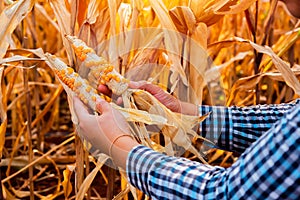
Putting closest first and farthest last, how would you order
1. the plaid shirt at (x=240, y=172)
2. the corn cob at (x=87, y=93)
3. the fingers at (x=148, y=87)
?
1. the plaid shirt at (x=240, y=172)
2. the corn cob at (x=87, y=93)
3. the fingers at (x=148, y=87)

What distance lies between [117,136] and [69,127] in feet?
6.30

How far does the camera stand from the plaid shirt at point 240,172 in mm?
784

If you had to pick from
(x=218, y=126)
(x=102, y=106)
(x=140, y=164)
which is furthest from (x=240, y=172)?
(x=218, y=126)

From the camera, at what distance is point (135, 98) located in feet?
3.78

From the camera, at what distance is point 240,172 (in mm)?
824

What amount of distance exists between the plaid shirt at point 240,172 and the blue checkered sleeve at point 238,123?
1.09 ft

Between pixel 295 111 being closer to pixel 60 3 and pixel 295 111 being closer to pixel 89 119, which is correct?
pixel 89 119

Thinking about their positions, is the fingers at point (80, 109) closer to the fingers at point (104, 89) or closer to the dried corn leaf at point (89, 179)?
the fingers at point (104, 89)

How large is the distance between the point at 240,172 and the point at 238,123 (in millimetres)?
452

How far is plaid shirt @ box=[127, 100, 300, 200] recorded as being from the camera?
784mm

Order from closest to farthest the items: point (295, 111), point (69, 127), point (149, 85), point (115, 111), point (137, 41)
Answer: point (295, 111) → point (115, 111) → point (149, 85) → point (137, 41) → point (69, 127)

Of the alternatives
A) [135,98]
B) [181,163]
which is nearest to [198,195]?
[181,163]

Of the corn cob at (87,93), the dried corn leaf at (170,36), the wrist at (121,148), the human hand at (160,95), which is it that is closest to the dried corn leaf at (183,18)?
the dried corn leaf at (170,36)

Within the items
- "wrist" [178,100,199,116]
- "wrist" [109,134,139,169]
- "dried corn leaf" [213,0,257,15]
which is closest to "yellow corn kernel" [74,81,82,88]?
"wrist" [109,134,139,169]
